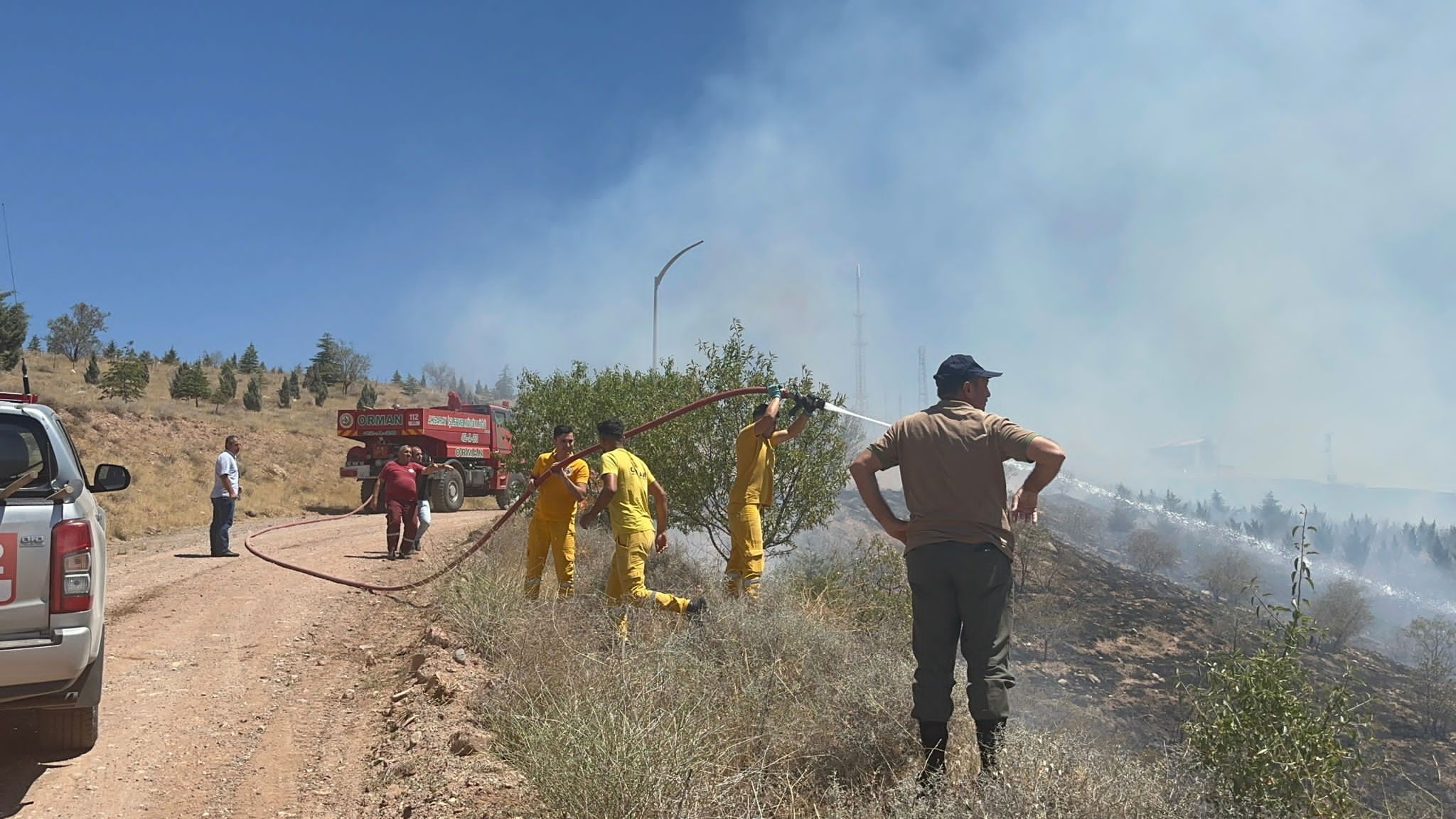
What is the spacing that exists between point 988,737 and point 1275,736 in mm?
1312

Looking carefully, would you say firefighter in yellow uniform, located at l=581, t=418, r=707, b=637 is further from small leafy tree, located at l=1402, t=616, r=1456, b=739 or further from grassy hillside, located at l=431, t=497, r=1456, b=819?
small leafy tree, located at l=1402, t=616, r=1456, b=739

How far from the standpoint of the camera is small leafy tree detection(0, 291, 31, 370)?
33225 mm

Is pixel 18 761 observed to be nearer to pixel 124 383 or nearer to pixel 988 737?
pixel 988 737

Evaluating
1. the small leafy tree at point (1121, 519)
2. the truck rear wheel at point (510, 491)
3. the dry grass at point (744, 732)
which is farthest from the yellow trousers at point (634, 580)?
the small leafy tree at point (1121, 519)

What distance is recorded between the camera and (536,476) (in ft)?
23.2

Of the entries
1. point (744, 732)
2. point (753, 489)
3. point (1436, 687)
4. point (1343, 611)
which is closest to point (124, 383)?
point (753, 489)

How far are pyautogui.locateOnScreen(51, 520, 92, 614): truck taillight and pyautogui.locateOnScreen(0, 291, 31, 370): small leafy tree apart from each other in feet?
125

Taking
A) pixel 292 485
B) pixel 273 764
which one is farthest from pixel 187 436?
pixel 273 764

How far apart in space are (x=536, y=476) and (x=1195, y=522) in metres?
152

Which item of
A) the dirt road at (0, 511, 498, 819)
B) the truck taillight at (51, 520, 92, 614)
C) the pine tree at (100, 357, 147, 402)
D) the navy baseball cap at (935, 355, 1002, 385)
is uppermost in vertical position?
the pine tree at (100, 357, 147, 402)

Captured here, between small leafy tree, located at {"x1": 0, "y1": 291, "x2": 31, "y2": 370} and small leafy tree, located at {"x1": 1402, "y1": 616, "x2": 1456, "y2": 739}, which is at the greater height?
small leafy tree, located at {"x1": 0, "y1": 291, "x2": 31, "y2": 370}

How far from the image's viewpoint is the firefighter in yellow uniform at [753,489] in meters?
6.60

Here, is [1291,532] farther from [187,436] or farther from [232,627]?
[187,436]

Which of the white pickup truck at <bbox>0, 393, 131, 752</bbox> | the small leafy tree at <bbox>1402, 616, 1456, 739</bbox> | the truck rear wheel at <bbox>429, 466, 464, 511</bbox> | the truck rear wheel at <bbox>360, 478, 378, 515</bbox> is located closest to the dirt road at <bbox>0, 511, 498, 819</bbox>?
the white pickup truck at <bbox>0, 393, 131, 752</bbox>
